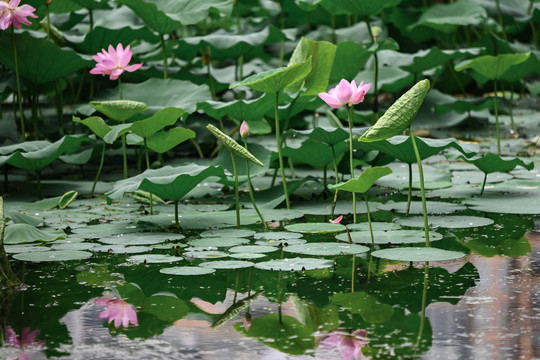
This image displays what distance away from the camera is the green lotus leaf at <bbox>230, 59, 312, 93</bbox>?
239cm

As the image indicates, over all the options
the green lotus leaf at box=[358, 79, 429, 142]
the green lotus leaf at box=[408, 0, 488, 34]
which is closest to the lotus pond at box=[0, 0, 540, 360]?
the green lotus leaf at box=[358, 79, 429, 142]

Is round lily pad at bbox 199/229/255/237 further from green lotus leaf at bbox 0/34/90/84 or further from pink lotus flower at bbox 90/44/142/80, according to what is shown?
green lotus leaf at bbox 0/34/90/84

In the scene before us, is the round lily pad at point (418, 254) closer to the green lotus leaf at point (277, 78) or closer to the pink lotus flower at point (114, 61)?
the green lotus leaf at point (277, 78)

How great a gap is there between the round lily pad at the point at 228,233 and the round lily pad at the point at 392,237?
0.92ft

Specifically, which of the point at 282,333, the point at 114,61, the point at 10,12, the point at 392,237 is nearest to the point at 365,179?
the point at 392,237

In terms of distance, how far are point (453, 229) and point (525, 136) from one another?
2.27 metres

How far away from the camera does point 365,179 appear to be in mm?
2121

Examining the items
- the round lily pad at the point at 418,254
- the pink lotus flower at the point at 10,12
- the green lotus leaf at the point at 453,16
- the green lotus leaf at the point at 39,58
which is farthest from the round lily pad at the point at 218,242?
the green lotus leaf at the point at 453,16

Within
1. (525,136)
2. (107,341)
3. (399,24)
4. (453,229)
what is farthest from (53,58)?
(399,24)

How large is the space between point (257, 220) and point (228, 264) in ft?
1.94

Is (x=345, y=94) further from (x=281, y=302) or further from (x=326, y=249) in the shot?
(x=281, y=302)

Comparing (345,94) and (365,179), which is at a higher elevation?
(345,94)

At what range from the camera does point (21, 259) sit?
6.72ft

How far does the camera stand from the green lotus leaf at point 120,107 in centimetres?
271
